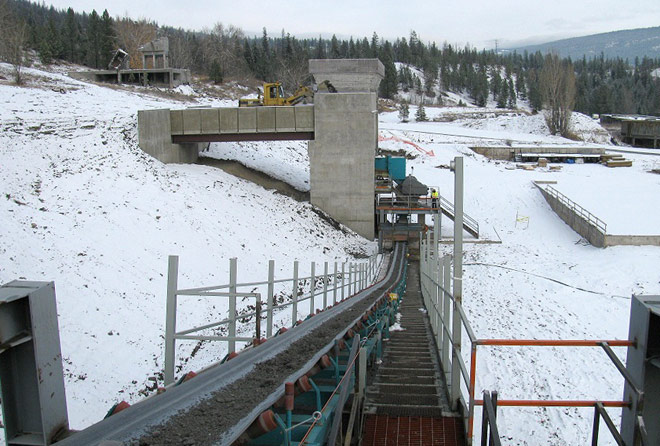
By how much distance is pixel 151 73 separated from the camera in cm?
5456

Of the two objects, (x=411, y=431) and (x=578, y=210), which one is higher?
(x=411, y=431)

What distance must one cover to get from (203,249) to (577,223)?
65.3 ft

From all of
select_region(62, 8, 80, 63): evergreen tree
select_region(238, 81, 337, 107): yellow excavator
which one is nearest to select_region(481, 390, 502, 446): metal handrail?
select_region(238, 81, 337, 107): yellow excavator

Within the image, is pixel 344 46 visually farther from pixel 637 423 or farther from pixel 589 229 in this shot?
pixel 637 423

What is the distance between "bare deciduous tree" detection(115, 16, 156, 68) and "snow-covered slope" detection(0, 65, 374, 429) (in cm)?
3795

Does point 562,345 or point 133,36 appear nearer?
point 562,345

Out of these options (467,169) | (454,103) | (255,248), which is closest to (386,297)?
(255,248)

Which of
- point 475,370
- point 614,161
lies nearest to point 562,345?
point 475,370

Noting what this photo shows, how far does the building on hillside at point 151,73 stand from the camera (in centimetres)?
5303

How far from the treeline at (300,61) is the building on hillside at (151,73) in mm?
7927

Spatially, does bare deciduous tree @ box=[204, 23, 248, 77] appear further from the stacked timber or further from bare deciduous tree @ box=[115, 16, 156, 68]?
the stacked timber

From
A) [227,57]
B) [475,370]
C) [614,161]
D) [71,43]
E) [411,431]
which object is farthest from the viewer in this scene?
[227,57]

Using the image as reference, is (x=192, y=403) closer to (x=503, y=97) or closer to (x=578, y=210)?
(x=578, y=210)

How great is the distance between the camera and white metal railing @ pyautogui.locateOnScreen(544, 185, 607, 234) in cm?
2555
